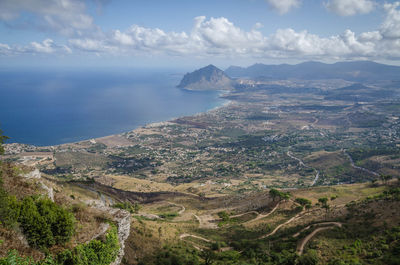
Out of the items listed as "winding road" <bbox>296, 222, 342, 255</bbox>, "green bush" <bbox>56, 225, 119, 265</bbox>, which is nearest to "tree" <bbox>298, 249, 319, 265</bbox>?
"winding road" <bbox>296, 222, 342, 255</bbox>

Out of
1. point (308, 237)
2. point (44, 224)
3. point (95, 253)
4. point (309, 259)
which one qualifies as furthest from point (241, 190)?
point (44, 224)

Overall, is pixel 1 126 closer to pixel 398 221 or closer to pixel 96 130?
pixel 96 130

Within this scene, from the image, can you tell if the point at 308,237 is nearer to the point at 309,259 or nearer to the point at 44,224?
the point at 309,259

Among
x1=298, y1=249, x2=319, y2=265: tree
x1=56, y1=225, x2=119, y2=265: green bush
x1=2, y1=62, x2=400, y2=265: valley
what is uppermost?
x1=56, y1=225, x2=119, y2=265: green bush

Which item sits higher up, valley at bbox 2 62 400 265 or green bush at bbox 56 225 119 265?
green bush at bbox 56 225 119 265

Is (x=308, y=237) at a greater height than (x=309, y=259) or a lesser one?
lesser

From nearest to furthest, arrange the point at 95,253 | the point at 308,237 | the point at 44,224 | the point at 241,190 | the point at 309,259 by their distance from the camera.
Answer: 1. the point at 44,224
2. the point at 95,253
3. the point at 309,259
4. the point at 308,237
5. the point at 241,190

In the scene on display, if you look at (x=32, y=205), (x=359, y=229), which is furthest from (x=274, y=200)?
(x=32, y=205)

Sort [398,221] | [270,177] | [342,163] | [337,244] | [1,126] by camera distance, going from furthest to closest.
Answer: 1. [1,126]
2. [342,163]
3. [270,177]
4. [398,221]
5. [337,244]

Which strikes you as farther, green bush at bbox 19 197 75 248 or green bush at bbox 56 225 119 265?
green bush at bbox 19 197 75 248

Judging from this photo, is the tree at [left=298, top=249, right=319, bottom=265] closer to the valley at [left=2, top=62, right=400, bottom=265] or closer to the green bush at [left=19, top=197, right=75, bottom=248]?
the valley at [left=2, top=62, right=400, bottom=265]

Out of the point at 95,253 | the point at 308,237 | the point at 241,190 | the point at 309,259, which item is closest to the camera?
the point at 95,253
